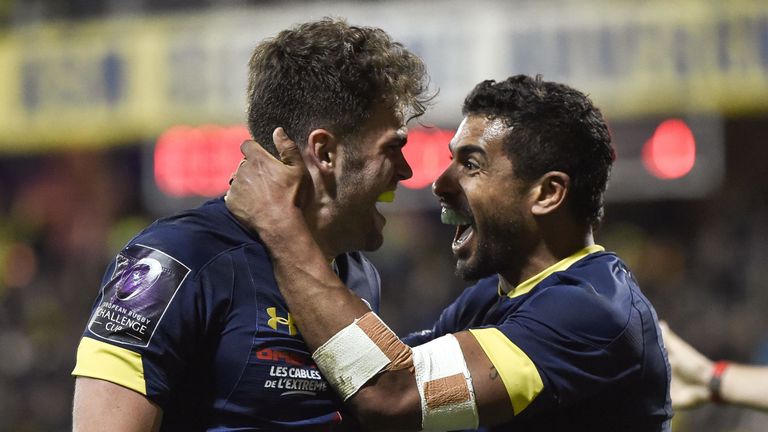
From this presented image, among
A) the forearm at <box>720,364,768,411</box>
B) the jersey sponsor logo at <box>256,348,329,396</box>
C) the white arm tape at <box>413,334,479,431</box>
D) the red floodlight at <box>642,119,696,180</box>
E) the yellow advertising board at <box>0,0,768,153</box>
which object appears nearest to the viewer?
the jersey sponsor logo at <box>256,348,329,396</box>

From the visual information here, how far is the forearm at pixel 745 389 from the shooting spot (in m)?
4.50

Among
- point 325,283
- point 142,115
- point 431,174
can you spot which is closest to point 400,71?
point 325,283

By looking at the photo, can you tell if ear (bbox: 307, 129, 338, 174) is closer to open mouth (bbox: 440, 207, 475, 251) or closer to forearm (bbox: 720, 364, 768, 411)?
open mouth (bbox: 440, 207, 475, 251)

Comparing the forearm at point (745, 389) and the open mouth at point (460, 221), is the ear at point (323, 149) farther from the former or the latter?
the forearm at point (745, 389)

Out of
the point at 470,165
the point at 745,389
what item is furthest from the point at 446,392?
the point at 745,389

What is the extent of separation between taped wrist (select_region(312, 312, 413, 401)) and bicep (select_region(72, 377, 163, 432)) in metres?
0.50

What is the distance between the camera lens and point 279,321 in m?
2.96

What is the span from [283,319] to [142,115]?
8.92 meters

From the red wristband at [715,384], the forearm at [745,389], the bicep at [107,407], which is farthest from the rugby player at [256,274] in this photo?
the forearm at [745,389]

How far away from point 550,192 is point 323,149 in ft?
2.76

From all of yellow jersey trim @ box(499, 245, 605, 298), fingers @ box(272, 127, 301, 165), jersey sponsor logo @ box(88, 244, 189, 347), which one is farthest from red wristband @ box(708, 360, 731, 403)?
jersey sponsor logo @ box(88, 244, 189, 347)

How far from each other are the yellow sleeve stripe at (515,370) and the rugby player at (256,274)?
44 centimetres

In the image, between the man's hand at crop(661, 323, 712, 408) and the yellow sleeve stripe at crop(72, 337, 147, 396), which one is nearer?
the yellow sleeve stripe at crop(72, 337, 147, 396)

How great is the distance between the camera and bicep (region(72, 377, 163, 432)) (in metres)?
2.62
